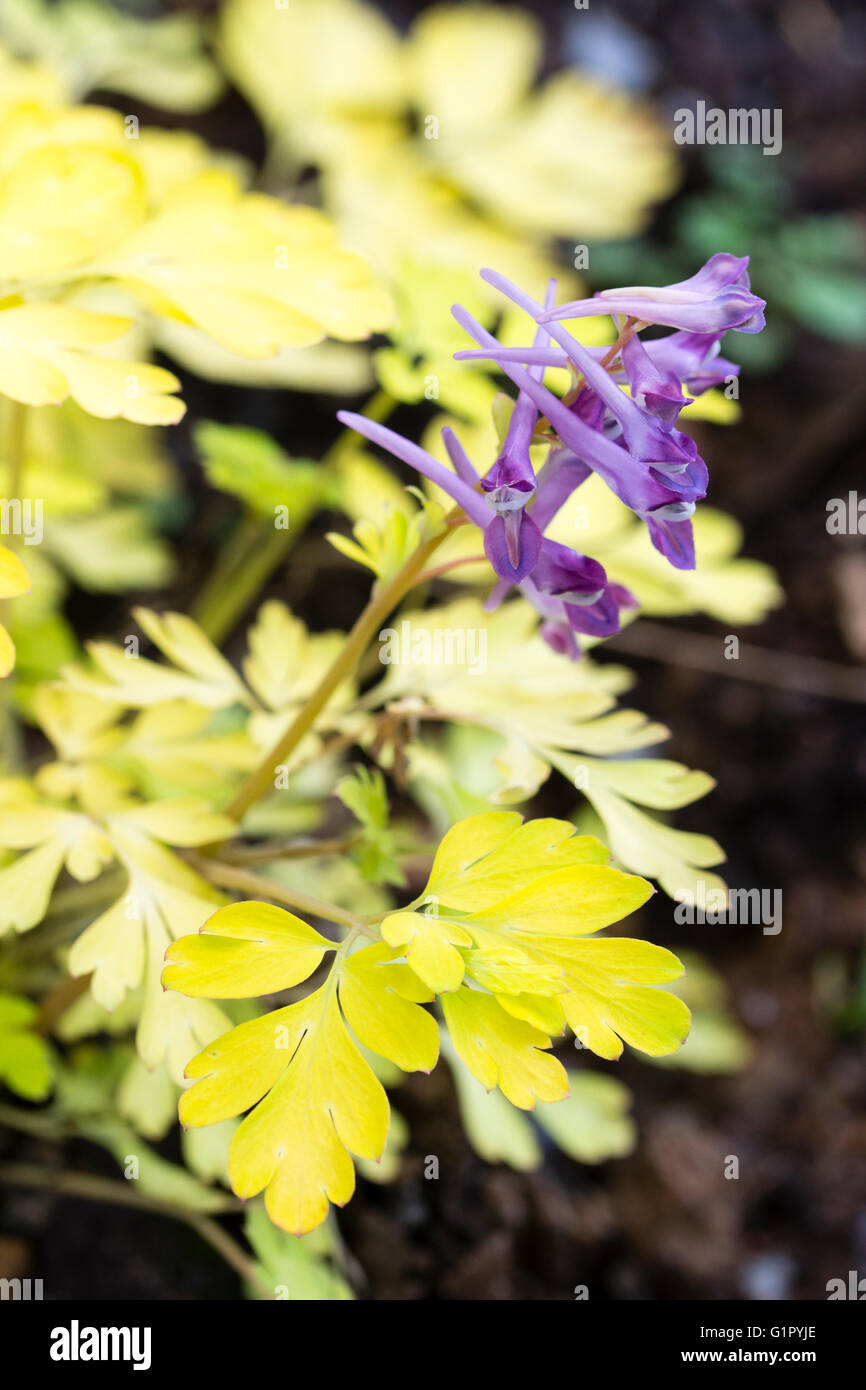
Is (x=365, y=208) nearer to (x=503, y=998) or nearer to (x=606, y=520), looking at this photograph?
(x=606, y=520)

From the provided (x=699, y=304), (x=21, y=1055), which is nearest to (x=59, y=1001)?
(x=21, y=1055)

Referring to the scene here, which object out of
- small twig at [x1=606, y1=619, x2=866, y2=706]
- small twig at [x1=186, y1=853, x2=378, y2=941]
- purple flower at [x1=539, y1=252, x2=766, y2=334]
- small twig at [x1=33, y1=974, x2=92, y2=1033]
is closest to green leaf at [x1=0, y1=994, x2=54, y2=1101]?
small twig at [x1=33, y1=974, x2=92, y2=1033]

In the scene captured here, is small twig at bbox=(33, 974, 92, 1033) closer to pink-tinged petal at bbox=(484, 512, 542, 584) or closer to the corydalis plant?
the corydalis plant

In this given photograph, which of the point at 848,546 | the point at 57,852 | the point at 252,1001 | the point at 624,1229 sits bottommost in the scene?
the point at 624,1229

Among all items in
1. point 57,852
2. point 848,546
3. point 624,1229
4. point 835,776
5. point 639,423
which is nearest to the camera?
point 639,423

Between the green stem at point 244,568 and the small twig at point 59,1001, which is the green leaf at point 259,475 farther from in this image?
the small twig at point 59,1001

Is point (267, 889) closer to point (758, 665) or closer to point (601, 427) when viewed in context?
point (601, 427)
